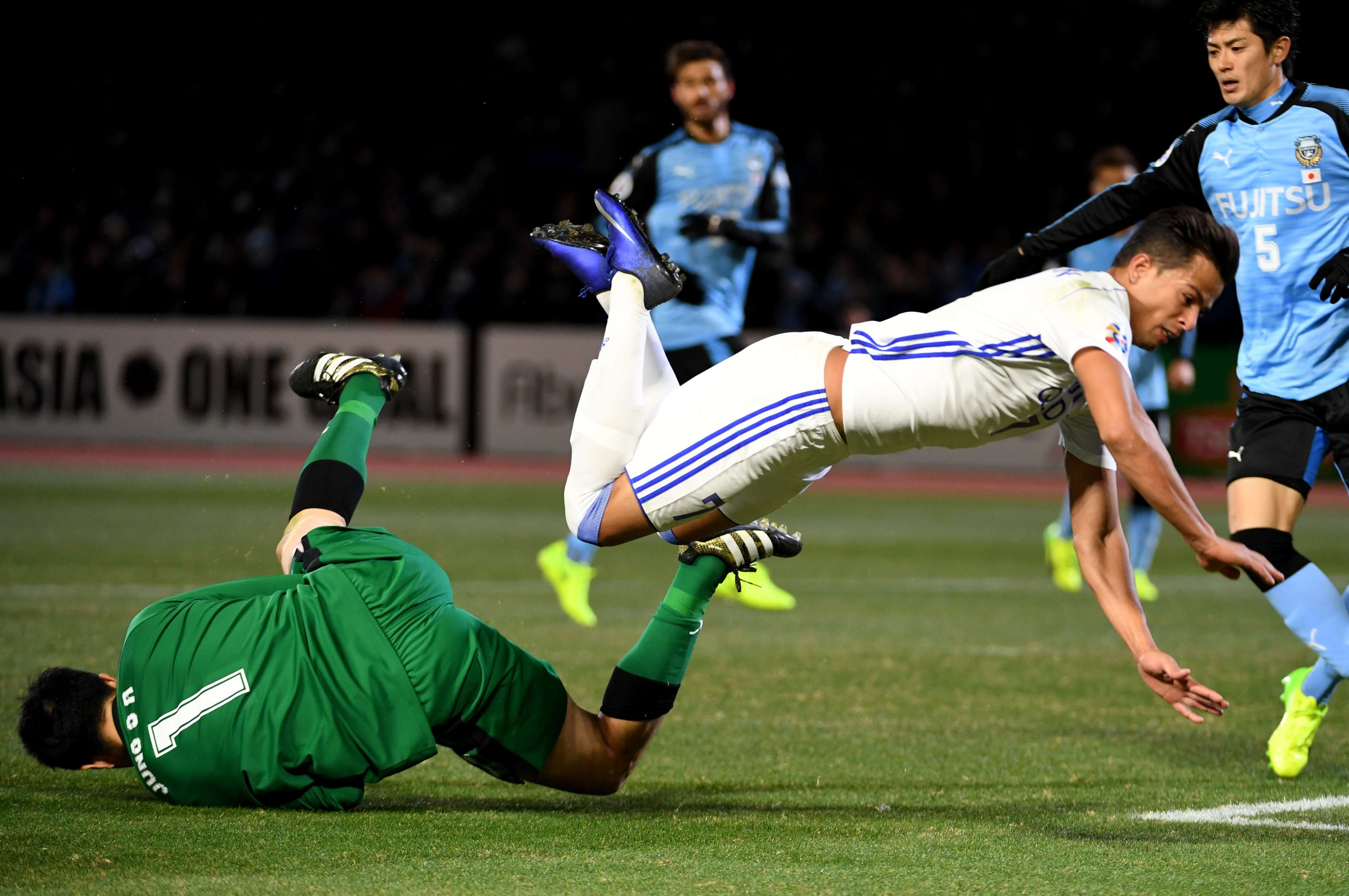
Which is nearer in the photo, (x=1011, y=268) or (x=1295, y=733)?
(x=1295, y=733)

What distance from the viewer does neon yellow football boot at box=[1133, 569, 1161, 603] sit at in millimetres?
9281

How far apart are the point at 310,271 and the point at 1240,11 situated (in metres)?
15.9

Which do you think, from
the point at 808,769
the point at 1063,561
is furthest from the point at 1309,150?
the point at 1063,561

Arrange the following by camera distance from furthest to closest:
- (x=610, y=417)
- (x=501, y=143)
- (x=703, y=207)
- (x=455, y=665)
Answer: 1. (x=501, y=143)
2. (x=703, y=207)
3. (x=610, y=417)
4. (x=455, y=665)

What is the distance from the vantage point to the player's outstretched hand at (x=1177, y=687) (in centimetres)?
354

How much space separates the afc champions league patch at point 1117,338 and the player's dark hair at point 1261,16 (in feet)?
5.64

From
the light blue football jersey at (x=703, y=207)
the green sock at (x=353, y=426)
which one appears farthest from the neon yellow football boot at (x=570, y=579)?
the green sock at (x=353, y=426)

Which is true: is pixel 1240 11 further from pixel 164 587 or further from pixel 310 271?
pixel 310 271

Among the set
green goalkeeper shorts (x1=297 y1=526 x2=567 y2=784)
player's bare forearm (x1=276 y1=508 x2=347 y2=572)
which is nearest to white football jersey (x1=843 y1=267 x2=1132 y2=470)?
green goalkeeper shorts (x1=297 y1=526 x2=567 y2=784)

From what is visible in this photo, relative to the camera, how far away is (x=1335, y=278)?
15.4 feet

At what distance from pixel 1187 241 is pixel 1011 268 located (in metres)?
1.09

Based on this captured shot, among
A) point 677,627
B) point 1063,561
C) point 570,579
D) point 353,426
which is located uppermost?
point 353,426

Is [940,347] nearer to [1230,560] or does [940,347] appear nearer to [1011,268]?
[1230,560]

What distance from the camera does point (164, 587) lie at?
839 cm
